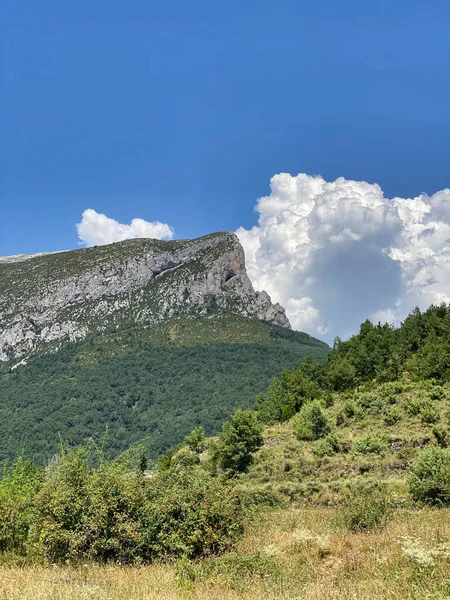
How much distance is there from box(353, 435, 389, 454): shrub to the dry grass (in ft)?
54.8

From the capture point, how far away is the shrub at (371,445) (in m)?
25.0

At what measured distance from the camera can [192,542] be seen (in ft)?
26.8

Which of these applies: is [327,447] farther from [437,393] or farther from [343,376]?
[343,376]

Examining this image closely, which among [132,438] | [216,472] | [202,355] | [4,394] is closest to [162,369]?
[202,355]

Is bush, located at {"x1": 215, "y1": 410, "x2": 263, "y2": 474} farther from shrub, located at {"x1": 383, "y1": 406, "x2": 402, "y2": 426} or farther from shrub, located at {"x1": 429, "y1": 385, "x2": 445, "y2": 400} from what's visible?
shrub, located at {"x1": 429, "y1": 385, "x2": 445, "y2": 400}

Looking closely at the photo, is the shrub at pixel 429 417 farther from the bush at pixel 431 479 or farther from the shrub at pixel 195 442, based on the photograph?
the shrub at pixel 195 442

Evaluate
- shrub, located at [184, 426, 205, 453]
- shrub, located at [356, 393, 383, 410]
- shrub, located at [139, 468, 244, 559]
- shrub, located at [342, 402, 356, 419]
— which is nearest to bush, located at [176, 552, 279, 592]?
shrub, located at [139, 468, 244, 559]

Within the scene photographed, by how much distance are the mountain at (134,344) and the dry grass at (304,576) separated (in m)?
109

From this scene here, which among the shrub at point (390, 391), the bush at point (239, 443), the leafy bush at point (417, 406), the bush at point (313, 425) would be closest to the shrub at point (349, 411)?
the bush at point (313, 425)

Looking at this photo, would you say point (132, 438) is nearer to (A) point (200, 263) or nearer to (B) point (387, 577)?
(A) point (200, 263)

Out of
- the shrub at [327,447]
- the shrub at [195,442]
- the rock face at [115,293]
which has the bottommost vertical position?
the shrub at [195,442]

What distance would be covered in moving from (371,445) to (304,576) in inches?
808

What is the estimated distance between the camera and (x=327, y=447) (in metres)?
26.9

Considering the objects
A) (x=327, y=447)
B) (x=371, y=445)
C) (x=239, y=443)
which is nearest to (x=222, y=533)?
(x=371, y=445)
